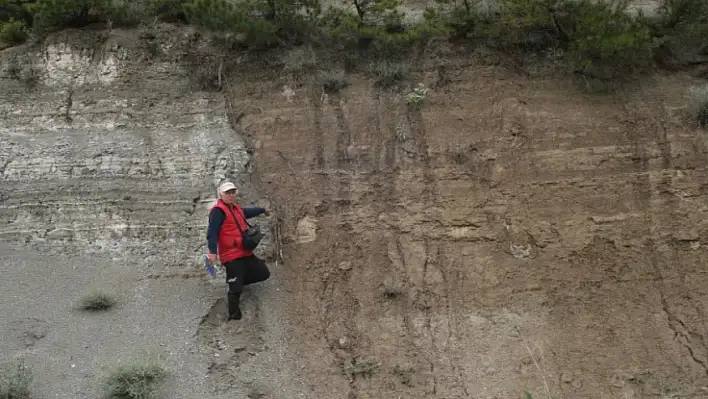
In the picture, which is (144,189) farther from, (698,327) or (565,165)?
(698,327)

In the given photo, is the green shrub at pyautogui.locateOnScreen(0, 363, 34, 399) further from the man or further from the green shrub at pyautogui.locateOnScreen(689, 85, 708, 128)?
the green shrub at pyautogui.locateOnScreen(689, 85, 708, 128)

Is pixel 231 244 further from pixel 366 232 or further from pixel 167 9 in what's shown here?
pixel 167 9

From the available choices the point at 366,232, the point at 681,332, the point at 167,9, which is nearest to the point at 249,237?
the point at 366,232

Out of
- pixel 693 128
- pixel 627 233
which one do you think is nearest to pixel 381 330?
pixel 627 233

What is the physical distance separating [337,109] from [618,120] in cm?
364

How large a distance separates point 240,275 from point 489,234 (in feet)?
9.64

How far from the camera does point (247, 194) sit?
344 inches

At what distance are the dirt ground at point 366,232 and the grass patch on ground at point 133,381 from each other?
0.17m

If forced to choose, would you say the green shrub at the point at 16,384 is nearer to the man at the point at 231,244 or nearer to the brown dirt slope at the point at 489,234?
the man at the point at 231,244

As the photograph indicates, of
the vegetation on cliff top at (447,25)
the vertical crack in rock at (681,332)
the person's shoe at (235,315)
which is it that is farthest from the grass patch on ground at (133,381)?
the vertical crack in rock at (681,332)

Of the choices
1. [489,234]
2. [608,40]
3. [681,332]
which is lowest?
[681,332]

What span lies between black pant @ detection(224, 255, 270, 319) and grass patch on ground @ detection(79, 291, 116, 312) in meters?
1.41

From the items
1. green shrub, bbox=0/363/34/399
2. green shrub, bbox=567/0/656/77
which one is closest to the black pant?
green shrub, bbox=0/363/34/399

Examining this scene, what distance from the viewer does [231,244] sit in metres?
7.32
